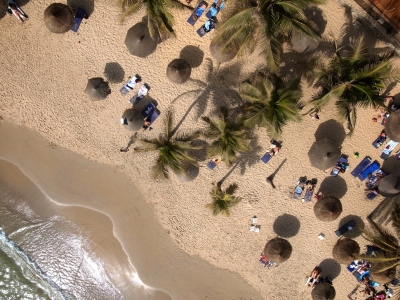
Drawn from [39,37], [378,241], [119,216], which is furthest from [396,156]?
[39,37]

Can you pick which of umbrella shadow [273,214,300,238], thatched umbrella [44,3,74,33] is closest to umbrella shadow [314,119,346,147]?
umbrella shadow [273,214,300,238]

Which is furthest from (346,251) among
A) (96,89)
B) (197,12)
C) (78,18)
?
(78,18)

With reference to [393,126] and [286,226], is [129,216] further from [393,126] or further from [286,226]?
[393,126]

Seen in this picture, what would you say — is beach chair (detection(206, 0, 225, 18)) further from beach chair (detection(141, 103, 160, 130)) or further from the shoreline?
the shoreline

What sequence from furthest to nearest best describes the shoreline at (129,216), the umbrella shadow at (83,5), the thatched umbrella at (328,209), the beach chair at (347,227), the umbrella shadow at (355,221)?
the shoreline at (129,216)
the umbrella shadow at (355,221)
the beach chair at (347,227)
the umbrella shadow at (83,5)
the thatched umbrella at (328,209)

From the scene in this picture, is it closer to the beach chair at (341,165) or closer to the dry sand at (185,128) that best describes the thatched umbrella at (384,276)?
the dry sand at (185,128)

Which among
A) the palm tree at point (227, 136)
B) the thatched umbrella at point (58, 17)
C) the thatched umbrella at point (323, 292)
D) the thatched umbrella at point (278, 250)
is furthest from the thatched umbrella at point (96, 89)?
the thatched umbrella at point (323, 292)

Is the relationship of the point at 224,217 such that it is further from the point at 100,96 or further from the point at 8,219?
the point at 8,219
